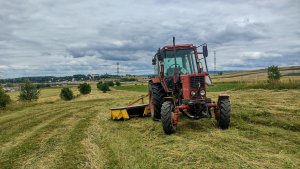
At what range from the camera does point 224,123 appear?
8.83m

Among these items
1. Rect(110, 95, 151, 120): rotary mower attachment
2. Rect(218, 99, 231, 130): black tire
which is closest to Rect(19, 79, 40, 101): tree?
Rect(110, 95, 151, 120): rotary mower attachment

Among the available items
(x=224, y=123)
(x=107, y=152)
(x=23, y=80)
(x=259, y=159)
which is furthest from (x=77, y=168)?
(x=23, y=80)

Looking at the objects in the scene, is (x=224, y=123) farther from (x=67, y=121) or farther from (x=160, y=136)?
(x=67, y=121)

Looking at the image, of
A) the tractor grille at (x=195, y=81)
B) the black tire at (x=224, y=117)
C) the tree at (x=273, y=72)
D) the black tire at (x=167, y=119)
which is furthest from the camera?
the tree at (x=273, y=72)

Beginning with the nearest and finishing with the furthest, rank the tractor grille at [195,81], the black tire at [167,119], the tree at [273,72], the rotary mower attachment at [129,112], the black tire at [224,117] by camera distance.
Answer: the black tire at [167,119] < the black tire at [224,117] < the tractor grille at [195,81] < the rotary mower attachment at [129,112] < the tree at [273,72]

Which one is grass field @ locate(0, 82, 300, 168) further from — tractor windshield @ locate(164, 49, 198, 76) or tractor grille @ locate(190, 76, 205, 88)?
tractor windshield @ locate(164, 49, 198, 76)

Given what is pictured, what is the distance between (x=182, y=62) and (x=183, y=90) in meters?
1.42

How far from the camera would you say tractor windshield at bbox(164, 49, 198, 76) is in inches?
404

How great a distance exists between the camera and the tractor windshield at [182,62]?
10273 millimetres

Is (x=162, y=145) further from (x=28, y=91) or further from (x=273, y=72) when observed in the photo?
(x=28, y=91)

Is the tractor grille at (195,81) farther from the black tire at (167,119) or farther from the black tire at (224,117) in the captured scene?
the black tire at (167,119)

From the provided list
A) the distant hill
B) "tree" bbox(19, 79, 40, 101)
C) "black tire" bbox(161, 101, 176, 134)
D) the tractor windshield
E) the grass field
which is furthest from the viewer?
the distant hill

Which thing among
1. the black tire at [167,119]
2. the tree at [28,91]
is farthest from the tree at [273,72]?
the tree at [28,91]

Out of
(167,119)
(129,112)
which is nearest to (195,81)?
(167,119)
